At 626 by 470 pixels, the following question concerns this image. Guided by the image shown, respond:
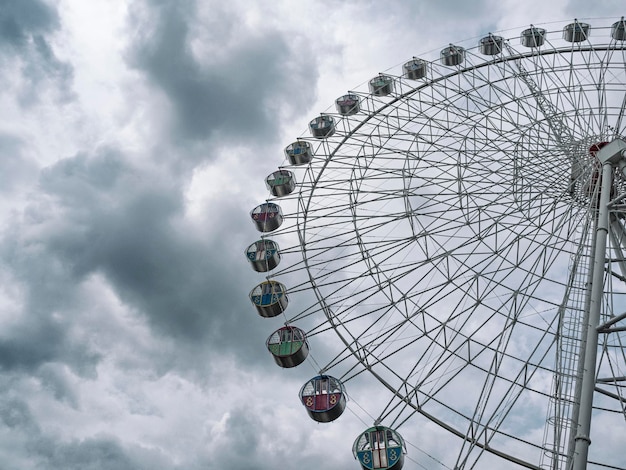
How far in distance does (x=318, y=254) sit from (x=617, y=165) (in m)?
9.95

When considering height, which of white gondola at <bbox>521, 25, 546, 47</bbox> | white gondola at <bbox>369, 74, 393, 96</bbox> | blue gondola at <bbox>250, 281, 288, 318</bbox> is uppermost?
white gondola at <bbox>521, 25, 546, 47</bbox>

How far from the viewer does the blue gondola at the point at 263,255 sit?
2288cm

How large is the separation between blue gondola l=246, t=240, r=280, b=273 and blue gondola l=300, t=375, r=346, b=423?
553cm

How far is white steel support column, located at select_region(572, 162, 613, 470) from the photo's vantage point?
37.0 ft

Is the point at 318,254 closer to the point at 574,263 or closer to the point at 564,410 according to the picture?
the point at 574,263

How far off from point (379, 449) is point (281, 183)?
1211 centimetres

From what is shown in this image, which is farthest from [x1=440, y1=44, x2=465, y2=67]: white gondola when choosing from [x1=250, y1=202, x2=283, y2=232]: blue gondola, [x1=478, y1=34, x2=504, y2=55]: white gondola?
[x1=250, y1=202, x2=283, y2=232]: blue gondola

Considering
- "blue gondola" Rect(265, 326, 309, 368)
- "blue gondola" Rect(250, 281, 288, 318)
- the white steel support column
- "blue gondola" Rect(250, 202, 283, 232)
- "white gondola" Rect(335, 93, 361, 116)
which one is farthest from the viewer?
"white gondola" Rect(335, 93, 361, 116)

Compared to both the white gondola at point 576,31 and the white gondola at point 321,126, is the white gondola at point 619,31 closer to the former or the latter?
the white gondola at point 576,31

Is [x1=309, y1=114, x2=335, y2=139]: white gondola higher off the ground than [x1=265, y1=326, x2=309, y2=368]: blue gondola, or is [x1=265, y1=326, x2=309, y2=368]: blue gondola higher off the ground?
[x1=309, y1=114, x2=335, y2=139]: white gondola

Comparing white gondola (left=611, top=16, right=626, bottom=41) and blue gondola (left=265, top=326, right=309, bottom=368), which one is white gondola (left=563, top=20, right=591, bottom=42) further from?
blue gondola (left=265, top=326, right=309, bottom=368)

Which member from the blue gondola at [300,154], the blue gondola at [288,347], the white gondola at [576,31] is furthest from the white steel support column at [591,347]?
the white gondola at [576,31]

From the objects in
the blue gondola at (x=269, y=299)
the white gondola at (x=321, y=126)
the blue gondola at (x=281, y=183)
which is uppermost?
the white gondola at (x=321, y=126)

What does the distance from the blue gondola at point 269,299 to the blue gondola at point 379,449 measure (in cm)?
604
